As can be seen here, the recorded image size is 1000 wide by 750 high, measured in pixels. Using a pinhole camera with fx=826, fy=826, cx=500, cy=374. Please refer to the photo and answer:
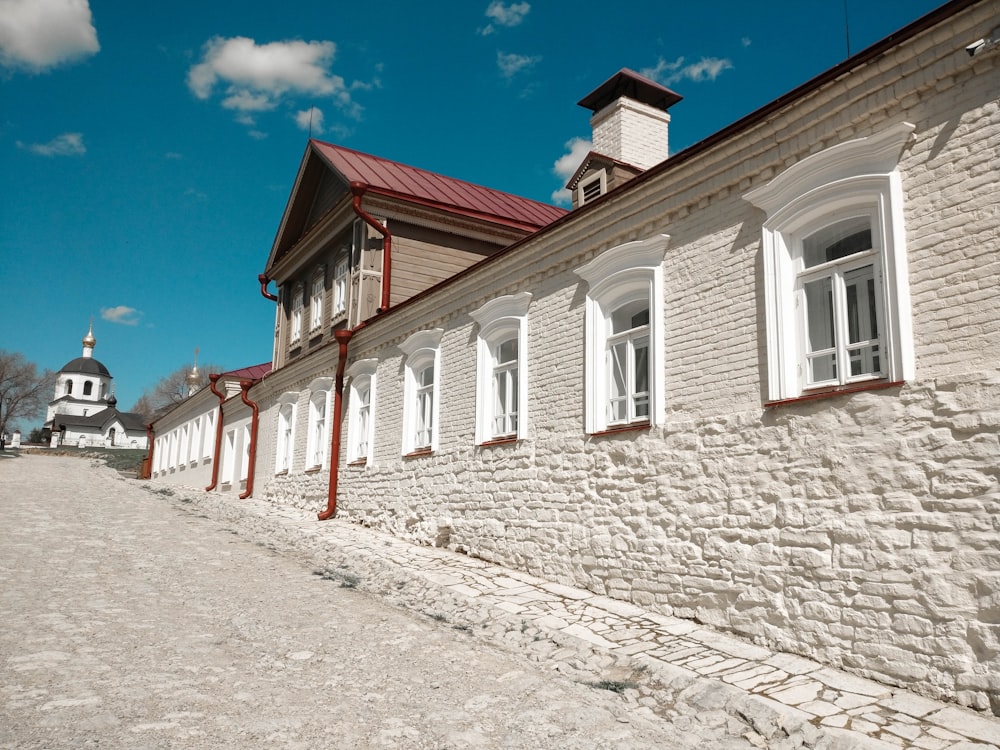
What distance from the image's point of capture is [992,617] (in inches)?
199

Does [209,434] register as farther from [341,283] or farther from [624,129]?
[624,129]

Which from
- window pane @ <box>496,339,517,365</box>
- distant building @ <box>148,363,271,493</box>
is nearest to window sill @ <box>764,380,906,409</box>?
window pane @ <box>496,339,517,365</box>

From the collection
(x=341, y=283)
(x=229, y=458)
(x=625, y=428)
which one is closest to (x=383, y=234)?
(x=341, y=283)

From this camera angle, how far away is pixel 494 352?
11320 mm

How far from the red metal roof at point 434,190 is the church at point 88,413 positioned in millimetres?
74028

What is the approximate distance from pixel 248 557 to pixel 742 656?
23.3 feet

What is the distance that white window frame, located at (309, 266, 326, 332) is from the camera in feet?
61.1

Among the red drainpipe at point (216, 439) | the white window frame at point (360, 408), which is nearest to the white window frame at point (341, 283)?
the white window frame at point (360, 408)

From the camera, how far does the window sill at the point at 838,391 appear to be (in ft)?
19.3

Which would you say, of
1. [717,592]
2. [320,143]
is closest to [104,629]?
[717,592]

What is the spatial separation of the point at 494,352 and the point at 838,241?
548 centimetres

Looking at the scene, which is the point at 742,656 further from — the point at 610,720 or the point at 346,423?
the point at 346,423

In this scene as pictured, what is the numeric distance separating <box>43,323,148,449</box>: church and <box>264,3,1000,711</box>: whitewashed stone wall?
273 feet

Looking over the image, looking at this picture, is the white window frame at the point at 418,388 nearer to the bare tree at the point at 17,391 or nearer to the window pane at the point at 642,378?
the window pane at the point at 642,378
